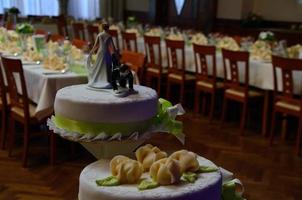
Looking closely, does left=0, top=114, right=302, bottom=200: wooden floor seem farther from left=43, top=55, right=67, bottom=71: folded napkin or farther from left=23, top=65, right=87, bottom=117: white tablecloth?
left=43, top=55, right=67, bottom=71: folded napkin

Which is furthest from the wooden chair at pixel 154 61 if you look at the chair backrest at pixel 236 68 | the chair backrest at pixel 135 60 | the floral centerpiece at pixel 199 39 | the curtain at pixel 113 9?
the curtain at pixel 113 9

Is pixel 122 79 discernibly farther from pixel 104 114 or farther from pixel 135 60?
pixel 135 60

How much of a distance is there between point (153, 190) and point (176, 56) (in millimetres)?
3947

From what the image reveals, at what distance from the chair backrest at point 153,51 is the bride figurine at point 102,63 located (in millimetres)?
3598

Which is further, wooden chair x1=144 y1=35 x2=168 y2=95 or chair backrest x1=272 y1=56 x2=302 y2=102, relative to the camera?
wooden chair x1=144 y1=35 x2=168 y2=95

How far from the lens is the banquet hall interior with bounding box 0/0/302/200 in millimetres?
1722

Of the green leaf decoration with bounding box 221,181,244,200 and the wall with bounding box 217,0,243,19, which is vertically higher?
the wall with bounding box 217,0,243,19

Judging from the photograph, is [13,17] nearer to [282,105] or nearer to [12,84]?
[12,84]

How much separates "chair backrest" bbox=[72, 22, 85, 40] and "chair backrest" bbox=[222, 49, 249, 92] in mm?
3906

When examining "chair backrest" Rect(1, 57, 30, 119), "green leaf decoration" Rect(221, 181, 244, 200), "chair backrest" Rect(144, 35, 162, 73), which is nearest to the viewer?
"green leaf decoration" Rect(221, 181, 244, 200)

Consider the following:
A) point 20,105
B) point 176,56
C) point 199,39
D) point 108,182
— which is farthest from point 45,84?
point 199,39

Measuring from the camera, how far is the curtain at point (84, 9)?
10133 millimetres

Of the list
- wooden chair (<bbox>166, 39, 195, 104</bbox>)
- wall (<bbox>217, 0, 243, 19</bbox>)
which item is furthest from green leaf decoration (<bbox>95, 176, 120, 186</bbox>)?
wall (<bbox>217, 0, 243, 19</bbox>)

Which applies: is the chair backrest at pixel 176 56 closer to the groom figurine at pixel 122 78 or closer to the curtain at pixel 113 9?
the groom figurine at pixel 122 78
